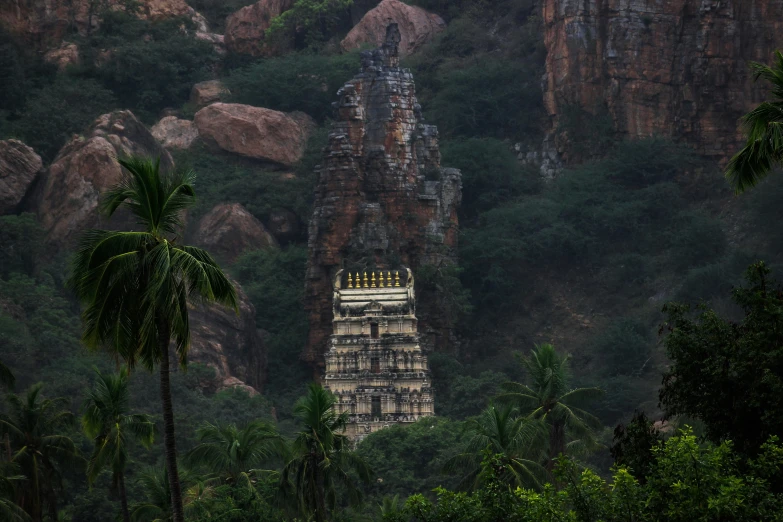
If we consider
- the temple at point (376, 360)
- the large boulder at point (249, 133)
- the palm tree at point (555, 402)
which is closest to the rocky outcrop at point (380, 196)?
the temple at point (376, 360)

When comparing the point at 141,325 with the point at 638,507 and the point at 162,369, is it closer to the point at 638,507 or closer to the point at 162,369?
the point at 162,369

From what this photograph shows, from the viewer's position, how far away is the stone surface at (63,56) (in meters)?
98.0

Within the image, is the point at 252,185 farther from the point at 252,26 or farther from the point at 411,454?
the point at 411,454

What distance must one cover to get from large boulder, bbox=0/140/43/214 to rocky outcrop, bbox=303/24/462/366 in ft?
42.8

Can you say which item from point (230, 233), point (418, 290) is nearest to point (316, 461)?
point (418, 290)

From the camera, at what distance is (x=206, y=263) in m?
35.4

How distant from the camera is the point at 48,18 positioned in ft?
Result: 327

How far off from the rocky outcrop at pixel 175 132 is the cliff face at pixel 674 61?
774 inches

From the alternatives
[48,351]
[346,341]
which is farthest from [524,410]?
[48,351]

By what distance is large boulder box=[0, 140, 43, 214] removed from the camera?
85812 mm

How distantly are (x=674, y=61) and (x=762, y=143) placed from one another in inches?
2288

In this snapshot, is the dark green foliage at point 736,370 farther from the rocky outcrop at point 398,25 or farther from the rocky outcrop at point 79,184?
the rocky outcrop at point 398,25

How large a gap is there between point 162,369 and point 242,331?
4650 centimetres

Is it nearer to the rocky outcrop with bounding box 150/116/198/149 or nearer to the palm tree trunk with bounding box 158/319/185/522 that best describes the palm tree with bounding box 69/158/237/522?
the palm tree trunk with bounding box 158/319/185/522
